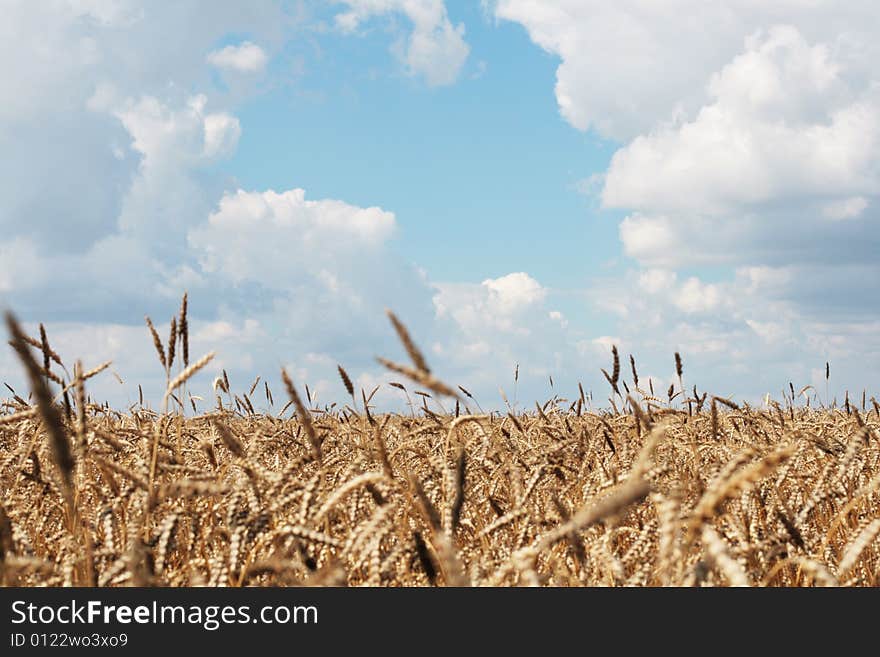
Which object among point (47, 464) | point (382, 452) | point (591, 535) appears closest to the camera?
point (382, 452)

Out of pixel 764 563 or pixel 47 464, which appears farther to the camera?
pixel 47 464

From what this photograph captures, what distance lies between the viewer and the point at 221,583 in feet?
6.76

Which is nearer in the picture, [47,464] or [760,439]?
[47,464]

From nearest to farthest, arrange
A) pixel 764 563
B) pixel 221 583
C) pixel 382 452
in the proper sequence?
pixel 382 452, pixel 221 583, pixel 764 563

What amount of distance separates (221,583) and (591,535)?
158 centimetres

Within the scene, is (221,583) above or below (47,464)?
below

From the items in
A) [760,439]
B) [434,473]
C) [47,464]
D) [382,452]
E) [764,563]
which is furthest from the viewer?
[760,439]
